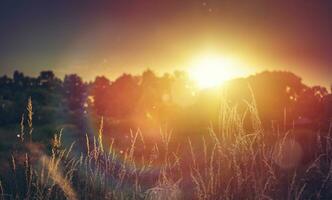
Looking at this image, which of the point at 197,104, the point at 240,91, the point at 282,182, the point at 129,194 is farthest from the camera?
the point at 197,104

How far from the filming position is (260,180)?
5.44 m

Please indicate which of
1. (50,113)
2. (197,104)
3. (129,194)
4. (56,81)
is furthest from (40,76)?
(129,194)

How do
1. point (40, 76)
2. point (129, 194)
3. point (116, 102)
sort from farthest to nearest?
1. point (40, 76)
2. point (116, 102)
3. point (129, 194)

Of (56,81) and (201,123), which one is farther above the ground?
(56,81)

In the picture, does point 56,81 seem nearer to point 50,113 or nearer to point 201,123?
point 50,113

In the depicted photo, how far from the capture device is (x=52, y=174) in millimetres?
5668

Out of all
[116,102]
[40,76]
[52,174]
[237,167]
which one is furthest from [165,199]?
[40,76]

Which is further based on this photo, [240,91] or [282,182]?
[240,91]

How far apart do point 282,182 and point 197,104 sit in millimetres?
28717

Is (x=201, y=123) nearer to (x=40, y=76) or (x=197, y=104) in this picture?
(x=197, y=104)

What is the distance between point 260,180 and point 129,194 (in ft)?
7.15

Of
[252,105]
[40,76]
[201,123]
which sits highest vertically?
[40,76]

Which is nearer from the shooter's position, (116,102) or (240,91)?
(240,91)

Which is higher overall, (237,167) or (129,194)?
(237,167)
